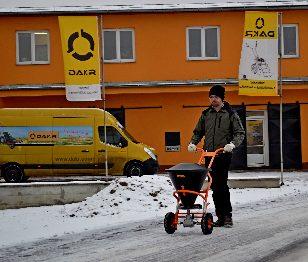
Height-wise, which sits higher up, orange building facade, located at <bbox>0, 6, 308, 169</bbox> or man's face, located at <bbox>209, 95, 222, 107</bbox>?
orange building facade, located at <bbox>0, 6, 308, 169</bbox>

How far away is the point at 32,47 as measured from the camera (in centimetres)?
2347

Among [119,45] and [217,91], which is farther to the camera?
[119,45]

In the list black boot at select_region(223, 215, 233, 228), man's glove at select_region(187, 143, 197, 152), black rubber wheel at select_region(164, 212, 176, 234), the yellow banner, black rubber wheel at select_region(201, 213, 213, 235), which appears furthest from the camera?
the yellow banner

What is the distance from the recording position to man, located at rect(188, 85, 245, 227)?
8312 millimetres

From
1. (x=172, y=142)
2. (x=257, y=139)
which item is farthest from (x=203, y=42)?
(x=257, y=139)

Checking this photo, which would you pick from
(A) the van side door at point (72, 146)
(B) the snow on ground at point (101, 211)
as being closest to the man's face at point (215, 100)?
(B) the snow on ground at point (101, 211)

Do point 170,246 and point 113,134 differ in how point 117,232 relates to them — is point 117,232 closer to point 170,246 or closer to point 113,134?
point 170,246

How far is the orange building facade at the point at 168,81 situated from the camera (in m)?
23.0

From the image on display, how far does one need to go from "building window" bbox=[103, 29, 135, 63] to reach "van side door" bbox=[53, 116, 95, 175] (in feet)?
16.9

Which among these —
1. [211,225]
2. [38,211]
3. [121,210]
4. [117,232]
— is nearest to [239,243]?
[211,225]

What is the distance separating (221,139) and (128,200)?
299 cm

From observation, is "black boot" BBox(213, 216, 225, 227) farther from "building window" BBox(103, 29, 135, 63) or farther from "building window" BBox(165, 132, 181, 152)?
"building window" BBox(103, 29, 135, 63)

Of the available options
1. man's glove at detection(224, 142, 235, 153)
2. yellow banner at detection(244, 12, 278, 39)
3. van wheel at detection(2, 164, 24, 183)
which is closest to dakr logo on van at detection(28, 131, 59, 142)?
van wheel at detection(2, 164, 24, 183)

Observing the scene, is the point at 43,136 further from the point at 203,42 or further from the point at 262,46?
the point at 203,42
